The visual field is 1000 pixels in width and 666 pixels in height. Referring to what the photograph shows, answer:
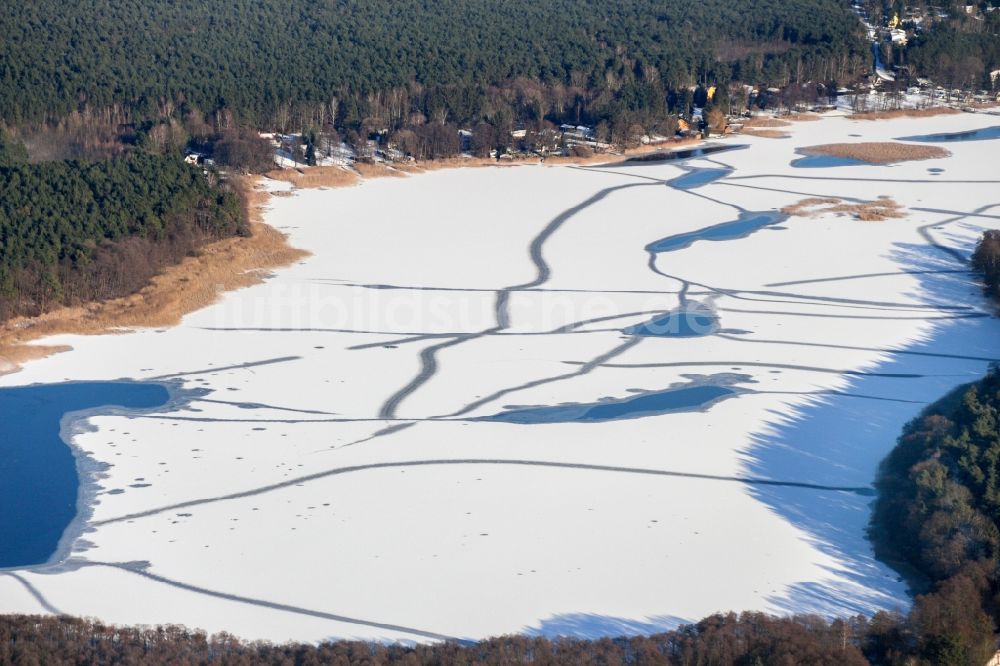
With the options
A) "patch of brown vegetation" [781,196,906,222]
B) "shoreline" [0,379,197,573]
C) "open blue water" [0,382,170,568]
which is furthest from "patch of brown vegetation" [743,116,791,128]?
"open blue water" [0,382,170,568]

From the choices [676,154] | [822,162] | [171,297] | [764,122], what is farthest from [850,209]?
[171,297]

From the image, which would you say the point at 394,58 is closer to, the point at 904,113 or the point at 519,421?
the point at 904,113

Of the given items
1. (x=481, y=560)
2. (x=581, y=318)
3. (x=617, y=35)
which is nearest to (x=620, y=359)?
(x=581, y=318)

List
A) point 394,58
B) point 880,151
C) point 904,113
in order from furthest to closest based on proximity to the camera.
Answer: point 394,58
point 904,113
point 880,151

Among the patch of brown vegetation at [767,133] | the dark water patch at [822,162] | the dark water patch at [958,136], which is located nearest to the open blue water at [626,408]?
the dark water patch at [822,162]

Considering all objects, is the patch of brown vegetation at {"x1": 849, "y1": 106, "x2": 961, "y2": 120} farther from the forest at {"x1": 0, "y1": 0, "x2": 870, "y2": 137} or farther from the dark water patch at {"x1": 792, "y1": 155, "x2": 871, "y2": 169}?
the dark water patch at {"x1": 792, "y1": 155, "x2": 871, "y2": 169}

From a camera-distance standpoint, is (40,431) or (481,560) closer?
(481,560)

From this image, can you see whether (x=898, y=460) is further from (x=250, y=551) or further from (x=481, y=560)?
(x=250, y=551)
